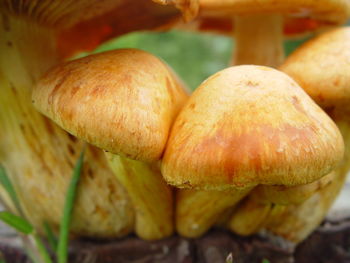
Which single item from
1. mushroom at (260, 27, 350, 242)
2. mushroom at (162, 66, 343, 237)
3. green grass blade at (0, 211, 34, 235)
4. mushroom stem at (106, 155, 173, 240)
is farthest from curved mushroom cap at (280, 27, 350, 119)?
green grass blade at (0, 211, 34, 235)

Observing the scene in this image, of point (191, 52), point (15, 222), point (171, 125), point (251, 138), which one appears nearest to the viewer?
point (251, 138)

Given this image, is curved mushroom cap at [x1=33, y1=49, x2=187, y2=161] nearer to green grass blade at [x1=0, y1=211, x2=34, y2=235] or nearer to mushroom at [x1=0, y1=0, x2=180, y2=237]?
mushroom at [x1=0, y1=0, x2=180, y2=237]

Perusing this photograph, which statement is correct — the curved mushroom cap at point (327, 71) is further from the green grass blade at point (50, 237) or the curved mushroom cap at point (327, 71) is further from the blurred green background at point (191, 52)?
the blurred green background at point (191, 52)

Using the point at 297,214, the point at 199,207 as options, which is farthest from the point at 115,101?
the point at 297,214

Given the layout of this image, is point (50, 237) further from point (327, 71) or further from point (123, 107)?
point (327, 71)

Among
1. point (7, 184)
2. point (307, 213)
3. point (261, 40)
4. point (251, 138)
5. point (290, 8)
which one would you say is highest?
point (290, 8)

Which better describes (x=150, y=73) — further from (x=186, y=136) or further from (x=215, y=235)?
(x=215, y=235)
